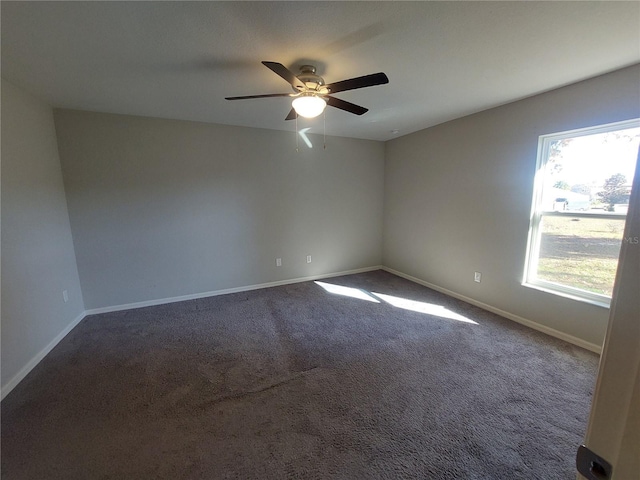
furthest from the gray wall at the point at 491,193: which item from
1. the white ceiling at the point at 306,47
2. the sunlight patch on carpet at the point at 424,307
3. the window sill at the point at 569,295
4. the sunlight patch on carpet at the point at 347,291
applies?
the sunlight patch on carpet at the point at 347,291

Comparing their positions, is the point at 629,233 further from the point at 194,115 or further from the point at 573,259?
the point at 194,115

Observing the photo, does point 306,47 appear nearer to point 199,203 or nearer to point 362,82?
point 362,82

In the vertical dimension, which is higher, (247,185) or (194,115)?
(194,115)

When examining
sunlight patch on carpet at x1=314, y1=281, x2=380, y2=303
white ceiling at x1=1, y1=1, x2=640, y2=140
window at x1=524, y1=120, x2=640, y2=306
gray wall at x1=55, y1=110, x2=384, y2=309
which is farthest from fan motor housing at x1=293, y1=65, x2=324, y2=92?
sunlight patch on carpet at x1=314, y1=281, x2=380, y2=303

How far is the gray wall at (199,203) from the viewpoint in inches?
125

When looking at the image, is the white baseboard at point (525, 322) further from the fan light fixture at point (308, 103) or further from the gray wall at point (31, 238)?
the gray wall at point (31, 238)

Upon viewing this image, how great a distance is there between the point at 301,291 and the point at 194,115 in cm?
276

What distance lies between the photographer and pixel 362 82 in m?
1.83

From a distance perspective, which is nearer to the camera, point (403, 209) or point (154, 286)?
point (154, 286)

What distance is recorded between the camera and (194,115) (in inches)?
129

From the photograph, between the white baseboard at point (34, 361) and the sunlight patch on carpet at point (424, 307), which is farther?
the sunlight patch on carpet at point (424, 307)

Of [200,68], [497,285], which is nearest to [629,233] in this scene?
[200,68]

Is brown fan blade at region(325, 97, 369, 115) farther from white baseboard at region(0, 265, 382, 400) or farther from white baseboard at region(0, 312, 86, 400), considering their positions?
white baseboard at region(0, 312, 86, 400)

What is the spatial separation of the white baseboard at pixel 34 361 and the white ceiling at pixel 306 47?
7.82 ft
